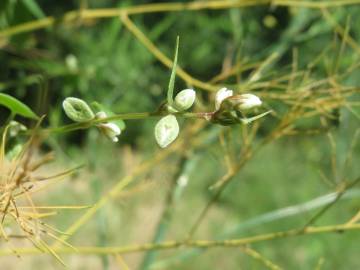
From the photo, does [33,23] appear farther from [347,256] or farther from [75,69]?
[347,256]

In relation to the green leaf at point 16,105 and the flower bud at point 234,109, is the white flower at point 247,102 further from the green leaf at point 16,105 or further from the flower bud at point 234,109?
the green leaf at point 16,105

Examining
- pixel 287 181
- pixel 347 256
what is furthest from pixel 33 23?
pixel 287 181

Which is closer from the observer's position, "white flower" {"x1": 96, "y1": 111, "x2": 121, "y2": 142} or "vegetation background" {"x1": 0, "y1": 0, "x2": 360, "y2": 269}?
"white flower" {"x1": 96, "y1": 111, "x2": 121, "y2": 142}

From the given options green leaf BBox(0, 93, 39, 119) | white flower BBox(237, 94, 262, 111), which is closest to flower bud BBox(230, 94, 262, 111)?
white flower BBox(237, 94, 262, 111)

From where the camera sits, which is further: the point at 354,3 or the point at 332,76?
the point at 354,3

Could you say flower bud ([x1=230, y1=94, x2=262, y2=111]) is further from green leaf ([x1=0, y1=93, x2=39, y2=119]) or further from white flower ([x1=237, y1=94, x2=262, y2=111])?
green leaf ([x1=0, y1=93, x2=39, y2=119])

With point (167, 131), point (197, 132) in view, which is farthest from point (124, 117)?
point (197, 132)
